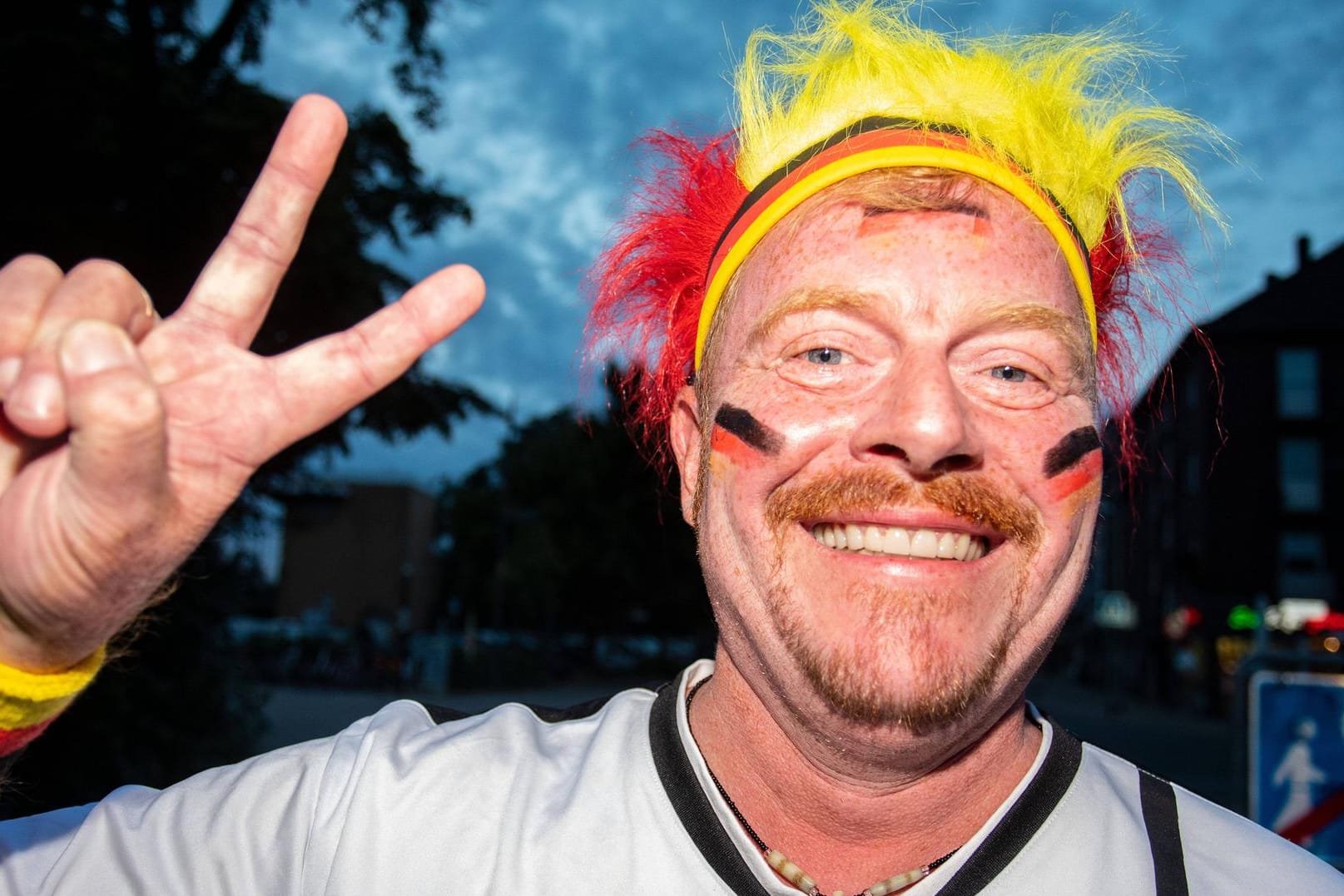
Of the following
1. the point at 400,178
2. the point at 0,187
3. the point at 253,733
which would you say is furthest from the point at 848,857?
the point at 400,178

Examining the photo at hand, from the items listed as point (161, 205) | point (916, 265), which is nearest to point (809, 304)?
point (916, 265)

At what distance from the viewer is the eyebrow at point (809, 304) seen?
1709mm

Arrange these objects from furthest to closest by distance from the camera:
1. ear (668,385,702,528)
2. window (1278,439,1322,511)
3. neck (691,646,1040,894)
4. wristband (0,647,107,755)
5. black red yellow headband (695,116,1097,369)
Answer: window (1278,439,1322,511) → ear (668,385,702,528) → black red yellow headband (695,116,1097,369) → neck (691,646,1040,894) → wristband (0,647,107,755)

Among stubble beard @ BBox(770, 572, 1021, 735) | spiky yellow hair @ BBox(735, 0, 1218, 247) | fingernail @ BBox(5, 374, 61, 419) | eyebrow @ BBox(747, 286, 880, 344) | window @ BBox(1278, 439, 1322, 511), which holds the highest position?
window @ BBox(1278, 439, 1322, 511)

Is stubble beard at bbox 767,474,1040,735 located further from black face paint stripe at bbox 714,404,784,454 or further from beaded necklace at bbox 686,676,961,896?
beaded necklace at bbox 686,676,961,896

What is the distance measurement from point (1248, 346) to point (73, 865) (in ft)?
107

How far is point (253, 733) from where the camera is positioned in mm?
7031

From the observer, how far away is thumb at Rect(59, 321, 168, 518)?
1076mm

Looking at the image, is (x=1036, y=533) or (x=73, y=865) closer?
(x=73, y=865)

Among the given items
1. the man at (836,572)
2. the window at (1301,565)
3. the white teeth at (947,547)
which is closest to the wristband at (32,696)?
the man at (836,572)

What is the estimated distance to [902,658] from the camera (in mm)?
1529

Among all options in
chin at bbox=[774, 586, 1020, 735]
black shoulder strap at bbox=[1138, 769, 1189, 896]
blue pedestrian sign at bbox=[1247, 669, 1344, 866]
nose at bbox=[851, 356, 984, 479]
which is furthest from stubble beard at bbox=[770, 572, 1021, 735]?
blue pedestrian sign at bbox=[1247, 669, 1344, 866]

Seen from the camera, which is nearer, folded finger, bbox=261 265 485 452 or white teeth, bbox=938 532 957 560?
folded finger, bbox=261 265 485 452

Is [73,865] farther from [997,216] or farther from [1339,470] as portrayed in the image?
[1339,470]
